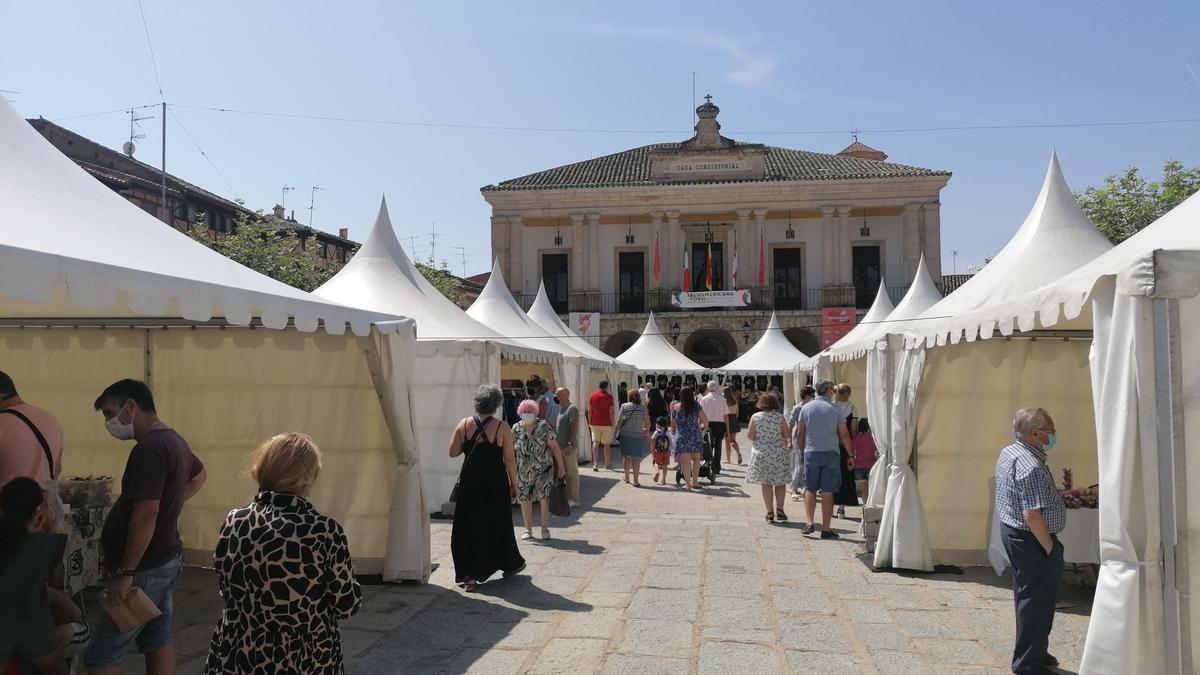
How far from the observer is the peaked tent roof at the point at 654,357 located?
23422 mm

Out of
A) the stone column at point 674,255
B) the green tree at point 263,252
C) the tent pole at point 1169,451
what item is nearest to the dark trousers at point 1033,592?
the tent pole at point 1169,451

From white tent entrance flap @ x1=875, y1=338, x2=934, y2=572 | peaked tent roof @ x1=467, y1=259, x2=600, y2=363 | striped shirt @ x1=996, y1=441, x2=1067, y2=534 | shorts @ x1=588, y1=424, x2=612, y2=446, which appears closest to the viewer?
striped shirt @ x1=996, y1=441, x2=1067, y2=534

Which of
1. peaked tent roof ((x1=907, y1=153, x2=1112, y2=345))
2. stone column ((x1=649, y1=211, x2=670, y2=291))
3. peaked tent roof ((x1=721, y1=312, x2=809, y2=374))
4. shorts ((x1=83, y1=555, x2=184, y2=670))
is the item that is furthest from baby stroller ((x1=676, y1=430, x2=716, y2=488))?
stone column ((x1=649, y1=211, x2=670, y2=291))

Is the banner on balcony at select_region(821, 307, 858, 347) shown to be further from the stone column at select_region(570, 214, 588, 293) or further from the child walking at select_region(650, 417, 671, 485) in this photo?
the child walking at select_region(650, 417, 671, 485)

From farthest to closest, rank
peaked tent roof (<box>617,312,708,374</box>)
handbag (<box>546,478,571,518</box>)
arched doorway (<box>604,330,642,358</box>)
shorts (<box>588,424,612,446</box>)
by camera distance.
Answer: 1. arched doorway (<box>604,330,642,358</box>)
2. peaked tent roof (<box>617,312,708,374</box>)
3. shorts (<box>588,424,612,446</box>)
4. handbag (<box>546,478,571,518</box>)

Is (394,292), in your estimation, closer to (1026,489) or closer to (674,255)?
(1026,489)

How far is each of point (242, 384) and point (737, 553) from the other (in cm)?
426

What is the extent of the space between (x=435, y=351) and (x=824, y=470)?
14.6ft

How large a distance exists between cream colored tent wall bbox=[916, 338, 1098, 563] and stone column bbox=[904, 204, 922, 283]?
2636cm

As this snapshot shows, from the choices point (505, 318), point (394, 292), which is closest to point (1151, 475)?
point (394, 292)

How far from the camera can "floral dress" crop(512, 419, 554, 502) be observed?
25.4ft

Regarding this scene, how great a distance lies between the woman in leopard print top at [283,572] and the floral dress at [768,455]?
21.7 ft

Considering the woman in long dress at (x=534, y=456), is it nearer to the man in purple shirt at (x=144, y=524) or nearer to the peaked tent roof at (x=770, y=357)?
the man in purple shirt at (x=144, y=524)

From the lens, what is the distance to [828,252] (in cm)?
3300
